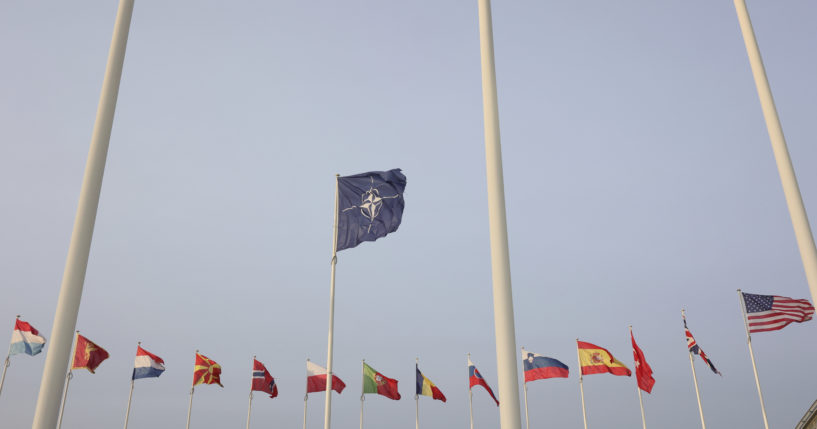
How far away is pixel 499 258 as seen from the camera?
9.62 metres

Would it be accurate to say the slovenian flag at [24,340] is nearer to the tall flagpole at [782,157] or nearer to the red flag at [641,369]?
the red flag at [641,369]

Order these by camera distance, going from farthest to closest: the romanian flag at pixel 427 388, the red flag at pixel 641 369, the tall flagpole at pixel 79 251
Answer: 1. the romanian flag at pixel 427 388
2. the red flag at pixel 641 369
3. the tall flagpole at pixel 79 251

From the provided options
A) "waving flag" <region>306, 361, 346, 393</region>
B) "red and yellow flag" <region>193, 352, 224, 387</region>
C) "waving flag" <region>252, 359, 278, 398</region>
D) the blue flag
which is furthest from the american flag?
"red and yellow flag" <region>193, 352, 224, 387</region>

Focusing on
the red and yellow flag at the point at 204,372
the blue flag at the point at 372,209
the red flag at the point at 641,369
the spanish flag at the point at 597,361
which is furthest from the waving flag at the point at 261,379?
the blue flag at the point at 372,209

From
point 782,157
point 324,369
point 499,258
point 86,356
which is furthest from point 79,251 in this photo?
point 86,356

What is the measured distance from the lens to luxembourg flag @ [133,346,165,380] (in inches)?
1630

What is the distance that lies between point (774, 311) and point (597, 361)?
12957 millimetres

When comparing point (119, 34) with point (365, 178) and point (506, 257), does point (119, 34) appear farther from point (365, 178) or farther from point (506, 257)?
point (365, 178)

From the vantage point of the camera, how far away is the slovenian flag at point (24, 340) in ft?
123

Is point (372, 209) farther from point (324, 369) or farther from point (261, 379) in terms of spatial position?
point (261, 379)

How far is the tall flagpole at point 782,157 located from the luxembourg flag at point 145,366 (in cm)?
3825

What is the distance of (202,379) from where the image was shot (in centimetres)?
4522

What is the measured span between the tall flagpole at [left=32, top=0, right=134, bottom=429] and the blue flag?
A: 33.7 feet

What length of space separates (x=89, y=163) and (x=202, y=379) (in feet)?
125
